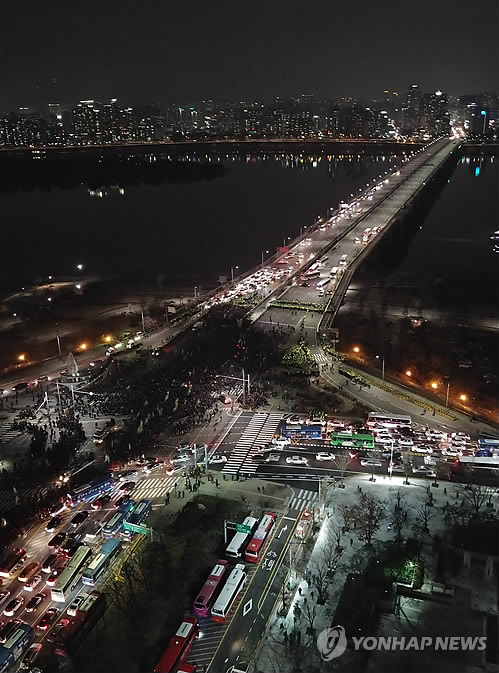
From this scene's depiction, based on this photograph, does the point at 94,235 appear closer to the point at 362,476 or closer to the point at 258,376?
the point at 258,376

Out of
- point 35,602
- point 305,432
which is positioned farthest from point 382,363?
point 35,602

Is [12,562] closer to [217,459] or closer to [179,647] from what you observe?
[179,647]

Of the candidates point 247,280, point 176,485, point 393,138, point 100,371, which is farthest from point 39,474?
point 393,138

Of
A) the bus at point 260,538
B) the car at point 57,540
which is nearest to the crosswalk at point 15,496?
the car at point 57,540

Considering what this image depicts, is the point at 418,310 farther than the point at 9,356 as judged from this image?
Yes

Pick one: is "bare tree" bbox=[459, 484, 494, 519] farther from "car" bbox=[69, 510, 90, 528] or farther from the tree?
"car" bbox=[69, 510, 90, 528]
